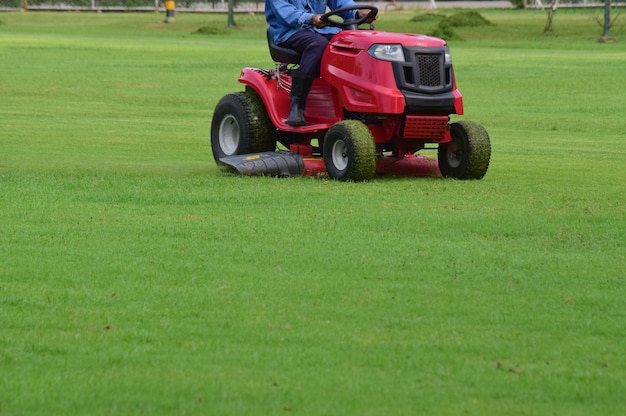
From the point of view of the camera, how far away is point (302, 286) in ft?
22.5

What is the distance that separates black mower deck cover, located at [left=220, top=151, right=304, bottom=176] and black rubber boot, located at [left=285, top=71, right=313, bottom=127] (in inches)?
13.3

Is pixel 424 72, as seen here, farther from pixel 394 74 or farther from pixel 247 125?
pixel 247 125

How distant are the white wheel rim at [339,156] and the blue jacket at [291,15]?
4.15 ft

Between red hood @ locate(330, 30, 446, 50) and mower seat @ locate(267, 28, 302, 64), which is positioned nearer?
red hood @ locate(330, 30, 446, 50)

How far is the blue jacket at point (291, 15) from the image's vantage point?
1185 centimetres

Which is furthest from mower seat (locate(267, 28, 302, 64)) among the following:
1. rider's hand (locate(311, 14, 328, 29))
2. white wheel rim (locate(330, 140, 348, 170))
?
white wheel rim (locate(330, 140, 348, 170))

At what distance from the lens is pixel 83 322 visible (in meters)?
6.07

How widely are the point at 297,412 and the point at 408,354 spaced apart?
880 millimetres


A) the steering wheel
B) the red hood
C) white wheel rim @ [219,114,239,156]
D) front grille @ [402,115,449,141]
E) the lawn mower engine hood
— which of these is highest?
the steering wheel

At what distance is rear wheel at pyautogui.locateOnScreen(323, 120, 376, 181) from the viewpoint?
36.1 feet

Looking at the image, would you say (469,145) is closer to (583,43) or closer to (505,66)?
(505,66)

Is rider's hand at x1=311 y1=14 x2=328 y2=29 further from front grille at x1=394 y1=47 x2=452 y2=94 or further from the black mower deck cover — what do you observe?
the black mower deck cover

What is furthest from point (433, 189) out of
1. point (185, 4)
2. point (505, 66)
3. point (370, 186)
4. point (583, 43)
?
point (185, 4)

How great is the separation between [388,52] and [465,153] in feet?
3.77
